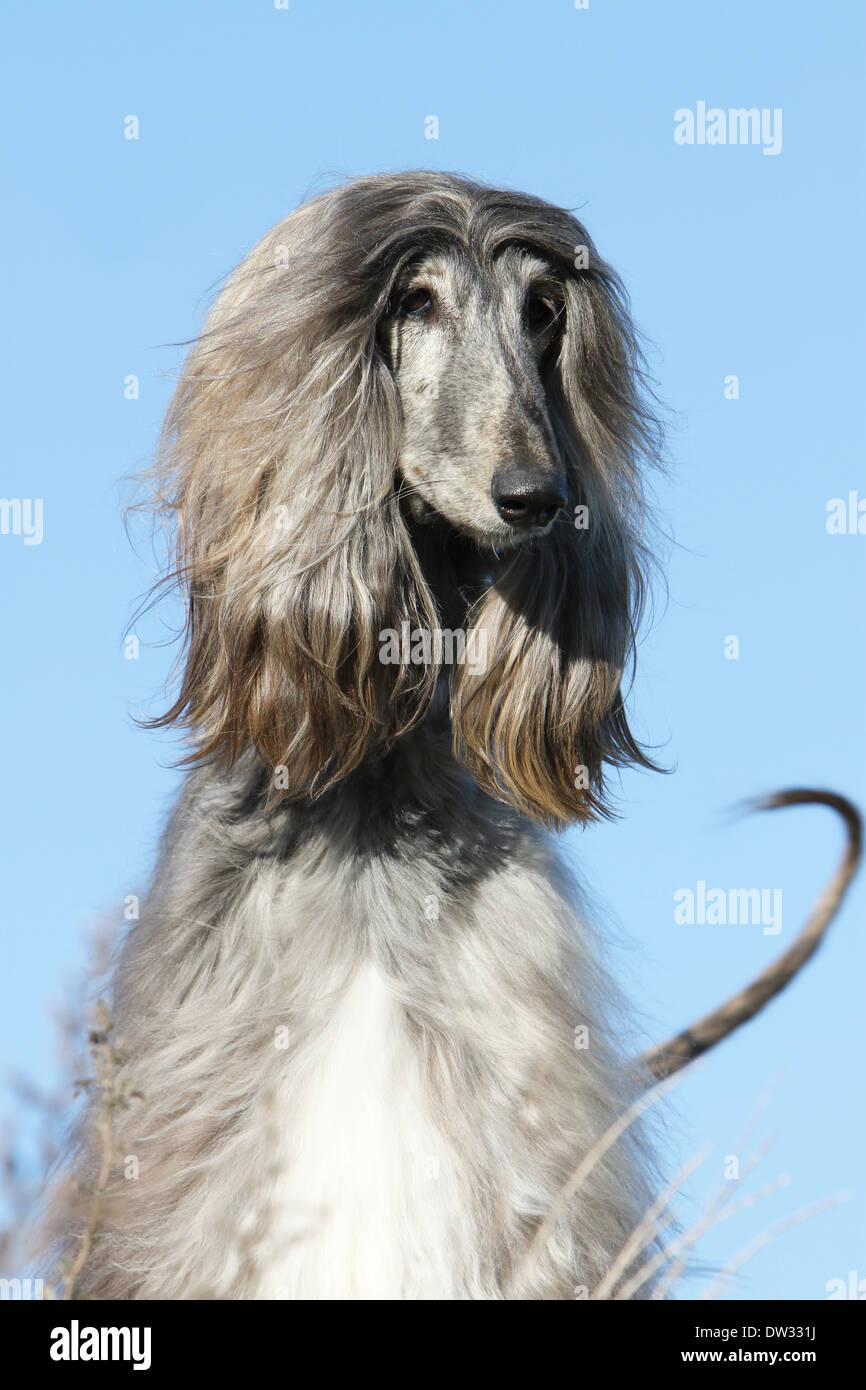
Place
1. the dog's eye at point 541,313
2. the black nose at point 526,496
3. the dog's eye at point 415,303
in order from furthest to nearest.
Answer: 1. the dog's eye at point 541,313
2. the dog's eye at point 415,303
3. the black nose at point 526,496

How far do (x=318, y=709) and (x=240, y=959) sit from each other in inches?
20.2

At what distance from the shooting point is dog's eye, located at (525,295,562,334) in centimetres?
344

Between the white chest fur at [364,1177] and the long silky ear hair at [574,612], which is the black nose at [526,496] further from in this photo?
the white chest fur at [364,1177]

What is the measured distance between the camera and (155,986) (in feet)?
11.1

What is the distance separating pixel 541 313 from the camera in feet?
11.4

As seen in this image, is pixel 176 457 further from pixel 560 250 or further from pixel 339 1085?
pixel 339 1085

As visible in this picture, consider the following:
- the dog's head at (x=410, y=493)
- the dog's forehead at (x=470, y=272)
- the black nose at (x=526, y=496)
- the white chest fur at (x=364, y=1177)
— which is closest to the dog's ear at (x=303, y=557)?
the dog's head at (x=410, y=493)

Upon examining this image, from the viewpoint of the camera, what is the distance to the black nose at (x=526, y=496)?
3023 millimetres

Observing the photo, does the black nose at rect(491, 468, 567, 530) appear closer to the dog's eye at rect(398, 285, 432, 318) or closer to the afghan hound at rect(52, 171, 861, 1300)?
the afghan hound at rect(52, 171, 861, 1300)

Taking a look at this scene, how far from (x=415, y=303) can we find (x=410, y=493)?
0.38 metres

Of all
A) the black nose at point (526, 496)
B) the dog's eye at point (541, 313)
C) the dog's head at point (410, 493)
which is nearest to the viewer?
the black nose at point (526, 496)

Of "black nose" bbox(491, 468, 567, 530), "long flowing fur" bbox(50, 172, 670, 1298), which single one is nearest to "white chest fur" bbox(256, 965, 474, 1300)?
"long flowing fur" bbox(50, 172, 670, 1298)

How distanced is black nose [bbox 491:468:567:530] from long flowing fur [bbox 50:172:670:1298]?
14cm
